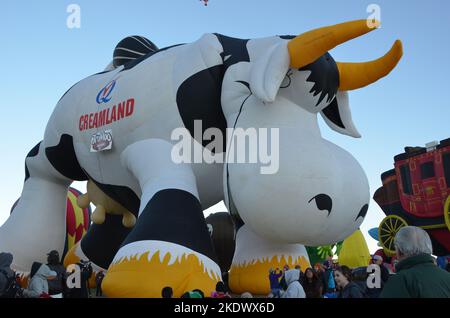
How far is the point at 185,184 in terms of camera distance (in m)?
5.24

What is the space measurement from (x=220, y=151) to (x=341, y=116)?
1539 mm

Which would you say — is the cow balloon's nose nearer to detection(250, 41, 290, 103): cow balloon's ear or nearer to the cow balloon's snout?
the cow balloon's snout

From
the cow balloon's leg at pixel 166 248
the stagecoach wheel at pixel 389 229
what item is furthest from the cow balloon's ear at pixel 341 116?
the stagecoach wheel at pixel 389 229

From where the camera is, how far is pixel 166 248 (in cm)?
456

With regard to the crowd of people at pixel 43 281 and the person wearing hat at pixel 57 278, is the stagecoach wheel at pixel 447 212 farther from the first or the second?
the person wearing hat at pixel 57 278

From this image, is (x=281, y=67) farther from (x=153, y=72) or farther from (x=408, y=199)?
(x=408, y=199)

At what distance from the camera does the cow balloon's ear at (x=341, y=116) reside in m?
5.92

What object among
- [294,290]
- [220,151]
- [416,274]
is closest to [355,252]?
[220,151]

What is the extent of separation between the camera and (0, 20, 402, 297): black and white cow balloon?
4.68 m

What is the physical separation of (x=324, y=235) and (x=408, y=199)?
7533mm

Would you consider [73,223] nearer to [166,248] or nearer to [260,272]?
[260,272]

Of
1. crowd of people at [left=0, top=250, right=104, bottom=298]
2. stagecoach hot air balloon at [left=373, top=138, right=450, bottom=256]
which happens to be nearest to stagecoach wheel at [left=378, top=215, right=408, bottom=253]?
stagecoach hot air balloon at [left=373, top=138, right=450, bottom=256]

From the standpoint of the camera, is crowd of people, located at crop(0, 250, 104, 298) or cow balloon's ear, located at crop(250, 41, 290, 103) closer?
crowd of people, located at crop(0, 250, 104, 298)

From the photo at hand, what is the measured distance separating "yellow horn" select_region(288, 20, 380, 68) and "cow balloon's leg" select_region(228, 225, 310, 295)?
7.16 feet
